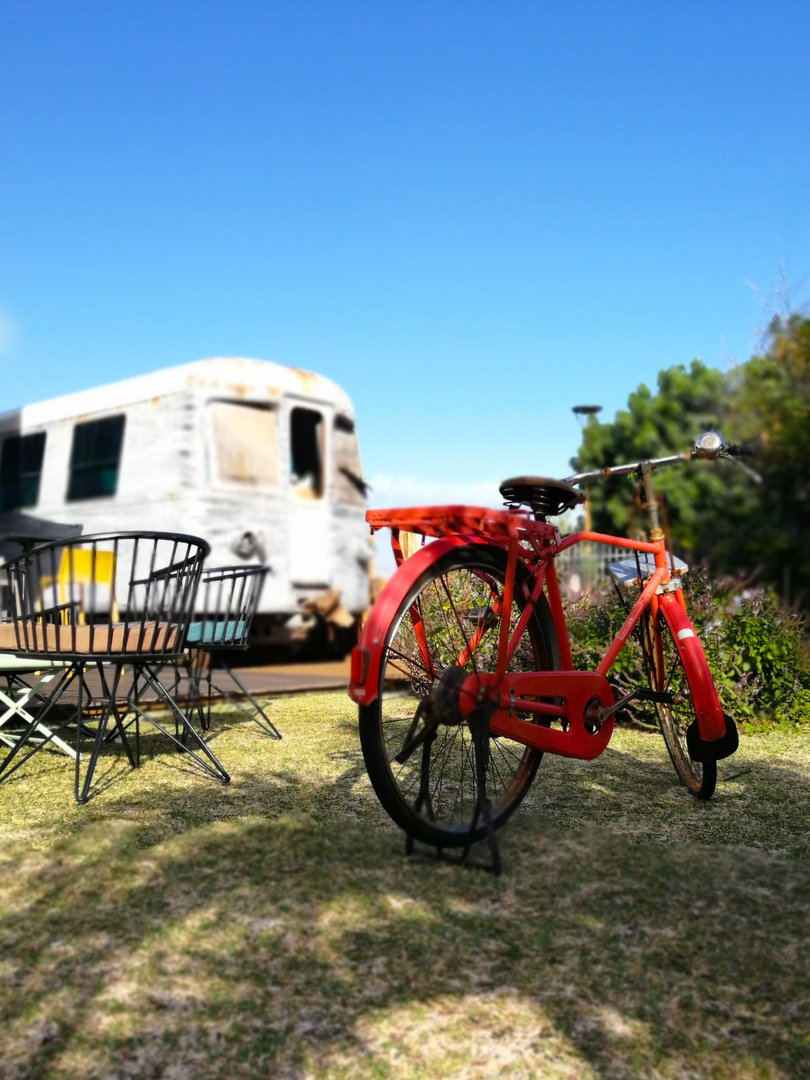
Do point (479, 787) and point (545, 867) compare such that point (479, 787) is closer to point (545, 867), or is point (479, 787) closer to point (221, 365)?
point (545, 867)

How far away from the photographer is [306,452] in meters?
11.0

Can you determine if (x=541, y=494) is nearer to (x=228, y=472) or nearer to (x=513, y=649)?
(x=513, y=649)

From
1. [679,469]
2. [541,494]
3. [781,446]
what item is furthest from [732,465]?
[679,469]

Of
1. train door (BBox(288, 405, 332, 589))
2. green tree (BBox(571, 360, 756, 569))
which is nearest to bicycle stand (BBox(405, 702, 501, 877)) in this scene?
train door (BBox(288, 405, 332, 589))

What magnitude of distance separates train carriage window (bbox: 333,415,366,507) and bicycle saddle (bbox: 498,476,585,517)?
788 cm

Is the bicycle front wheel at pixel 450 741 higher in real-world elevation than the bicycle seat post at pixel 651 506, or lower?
lower

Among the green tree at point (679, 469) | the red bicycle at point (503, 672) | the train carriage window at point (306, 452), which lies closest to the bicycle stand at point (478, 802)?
the red bicycle at point (503, 672)

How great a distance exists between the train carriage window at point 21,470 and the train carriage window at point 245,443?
2657 mm

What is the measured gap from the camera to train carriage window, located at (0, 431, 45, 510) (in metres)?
11.4

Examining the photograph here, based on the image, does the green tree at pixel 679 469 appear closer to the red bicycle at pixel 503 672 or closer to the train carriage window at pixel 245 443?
the train carriage window at pixel 245 443

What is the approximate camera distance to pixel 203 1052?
194 cm

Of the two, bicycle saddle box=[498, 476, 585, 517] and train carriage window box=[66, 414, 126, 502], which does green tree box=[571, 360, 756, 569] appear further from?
bicycle saddle box=[498, 476, 585, 517]

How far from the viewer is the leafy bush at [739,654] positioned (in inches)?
230

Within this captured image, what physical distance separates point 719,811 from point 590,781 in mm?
629
